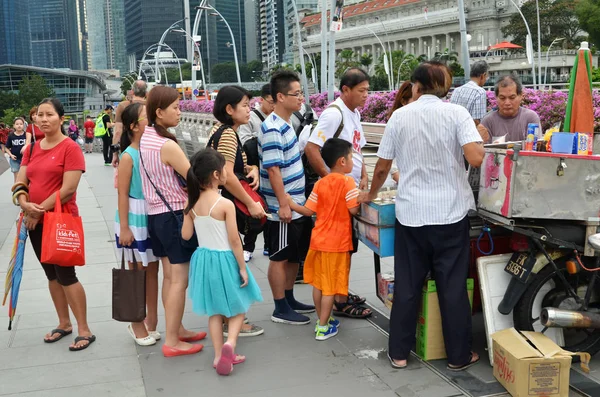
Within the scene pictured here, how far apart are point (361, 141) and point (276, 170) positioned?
0.99m

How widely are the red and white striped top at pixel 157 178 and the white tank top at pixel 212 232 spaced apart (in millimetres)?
294

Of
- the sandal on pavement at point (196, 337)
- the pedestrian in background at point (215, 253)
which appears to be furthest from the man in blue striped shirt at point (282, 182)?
the pedestrian in background at point (215, 253)

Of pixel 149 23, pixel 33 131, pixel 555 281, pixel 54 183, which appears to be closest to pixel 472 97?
pixel 555 281

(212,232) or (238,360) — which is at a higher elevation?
(212,232)

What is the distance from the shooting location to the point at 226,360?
4742mm

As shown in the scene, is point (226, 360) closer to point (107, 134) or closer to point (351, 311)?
point (351, 311)

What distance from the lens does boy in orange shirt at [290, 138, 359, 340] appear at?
5352mm

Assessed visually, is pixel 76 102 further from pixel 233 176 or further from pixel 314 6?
pixel 233 176

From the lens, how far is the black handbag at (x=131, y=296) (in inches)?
207

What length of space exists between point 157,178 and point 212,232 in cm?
57

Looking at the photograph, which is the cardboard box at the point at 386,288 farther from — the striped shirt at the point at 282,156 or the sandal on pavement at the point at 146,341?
the sandal on pavement at the point at 146,341

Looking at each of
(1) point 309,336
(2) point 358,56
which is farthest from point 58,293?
(2) point 358,56

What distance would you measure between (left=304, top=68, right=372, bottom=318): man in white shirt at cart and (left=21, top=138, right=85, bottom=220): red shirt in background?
5.73 feet

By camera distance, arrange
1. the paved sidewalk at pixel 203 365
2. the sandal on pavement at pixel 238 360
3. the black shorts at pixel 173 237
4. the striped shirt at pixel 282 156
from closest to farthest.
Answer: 1. the paved sidewalk at pixel 203 365
2. the sandal on pavement at pixel 238 360
3. the black shorts at pixel 173 237
4. the striped shirt at pixel 282 156
